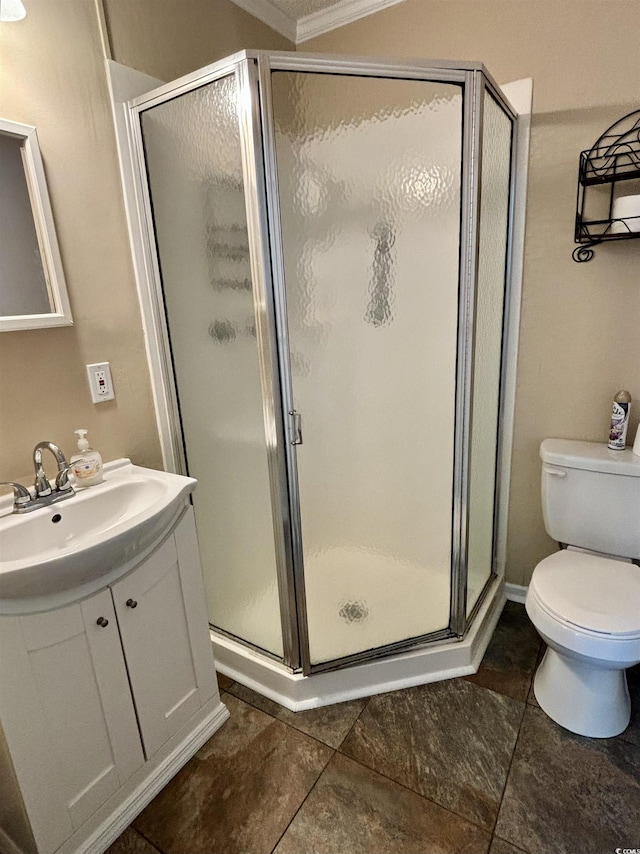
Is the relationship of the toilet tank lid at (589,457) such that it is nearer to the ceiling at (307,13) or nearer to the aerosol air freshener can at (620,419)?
the aerosol air freshener can at (620,419)

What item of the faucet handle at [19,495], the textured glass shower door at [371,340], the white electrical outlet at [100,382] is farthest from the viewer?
the white electrical outlet at [100,382]

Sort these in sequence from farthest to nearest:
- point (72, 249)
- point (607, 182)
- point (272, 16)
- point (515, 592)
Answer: point (515, 592), point (272, 16), point (607, 182), point (72, 249)

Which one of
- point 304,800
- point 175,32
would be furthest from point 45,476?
point 175,32

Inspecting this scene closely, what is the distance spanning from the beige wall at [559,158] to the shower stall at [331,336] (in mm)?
142

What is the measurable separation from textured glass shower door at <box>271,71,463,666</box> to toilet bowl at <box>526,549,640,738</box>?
359mm

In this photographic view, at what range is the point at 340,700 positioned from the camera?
170 centimetres

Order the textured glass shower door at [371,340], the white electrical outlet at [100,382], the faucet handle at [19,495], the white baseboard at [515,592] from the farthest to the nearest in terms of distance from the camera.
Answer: the white baseboard at [515,592] < the white electrical outlet at [100,382] < the textured glass shower door at [371,340] < the faucet handle at [19,495]

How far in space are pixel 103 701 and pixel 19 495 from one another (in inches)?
A: 22.8

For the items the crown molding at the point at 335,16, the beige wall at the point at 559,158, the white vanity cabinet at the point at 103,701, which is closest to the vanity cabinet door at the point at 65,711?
the white vanity cabinet at the point at 103,701

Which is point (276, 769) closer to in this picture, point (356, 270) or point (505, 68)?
point (356, 270)

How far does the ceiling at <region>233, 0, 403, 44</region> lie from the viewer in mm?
1872

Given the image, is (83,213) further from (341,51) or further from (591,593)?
(591,593)

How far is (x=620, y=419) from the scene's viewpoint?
1719 millimetres

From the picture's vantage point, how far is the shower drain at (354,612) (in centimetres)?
175
